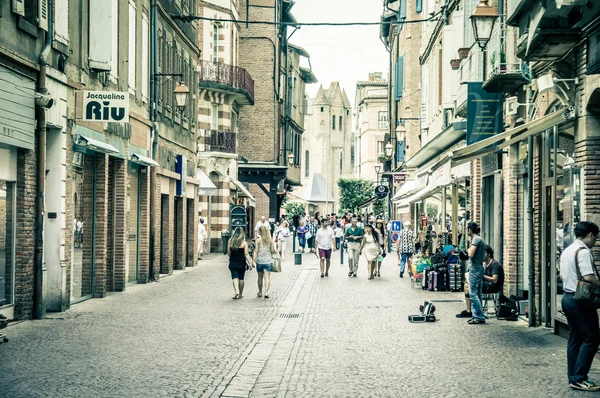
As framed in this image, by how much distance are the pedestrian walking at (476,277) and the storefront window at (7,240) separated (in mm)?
7103

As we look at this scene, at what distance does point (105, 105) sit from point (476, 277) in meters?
7.11

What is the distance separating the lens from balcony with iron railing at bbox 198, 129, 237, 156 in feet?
143

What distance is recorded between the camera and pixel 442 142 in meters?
32.9

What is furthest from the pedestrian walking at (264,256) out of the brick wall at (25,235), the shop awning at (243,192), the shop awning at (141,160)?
the shop awning at (243,192)

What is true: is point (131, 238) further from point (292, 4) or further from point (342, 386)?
point (292, 4)

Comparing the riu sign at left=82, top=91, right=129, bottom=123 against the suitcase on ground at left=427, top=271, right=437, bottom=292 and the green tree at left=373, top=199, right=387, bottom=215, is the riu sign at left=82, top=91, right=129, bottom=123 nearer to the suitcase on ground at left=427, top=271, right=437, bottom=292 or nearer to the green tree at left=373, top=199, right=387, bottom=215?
the suitcase on ground at left=427, top=271, right=437, bottom=292

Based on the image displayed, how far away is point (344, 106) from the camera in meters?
133

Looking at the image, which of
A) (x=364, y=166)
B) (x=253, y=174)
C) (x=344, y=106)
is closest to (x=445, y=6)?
(x=253, y=174)

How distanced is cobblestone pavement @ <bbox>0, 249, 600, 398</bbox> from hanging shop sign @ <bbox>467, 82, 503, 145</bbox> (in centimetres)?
347

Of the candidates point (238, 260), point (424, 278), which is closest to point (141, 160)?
point (238, 260)

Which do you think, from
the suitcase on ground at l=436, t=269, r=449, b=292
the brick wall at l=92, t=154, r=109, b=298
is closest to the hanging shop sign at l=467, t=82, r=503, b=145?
the suitcase on ground at l=436, t=269, r=449, b=292

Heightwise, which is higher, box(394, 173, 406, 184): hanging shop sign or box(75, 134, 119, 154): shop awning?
box(394, 173, 406, 184): hanging shop sign

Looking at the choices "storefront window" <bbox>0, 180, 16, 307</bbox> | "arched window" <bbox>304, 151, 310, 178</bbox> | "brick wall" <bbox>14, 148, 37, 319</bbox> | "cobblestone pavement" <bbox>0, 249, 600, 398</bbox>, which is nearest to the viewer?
"cobblestone pavement" <bbox>0, 249, 600, 398</bbox>

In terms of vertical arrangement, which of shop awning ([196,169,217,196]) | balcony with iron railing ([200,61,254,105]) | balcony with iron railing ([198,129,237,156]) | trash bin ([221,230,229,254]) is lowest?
trash bin ([221,230,229,254])
